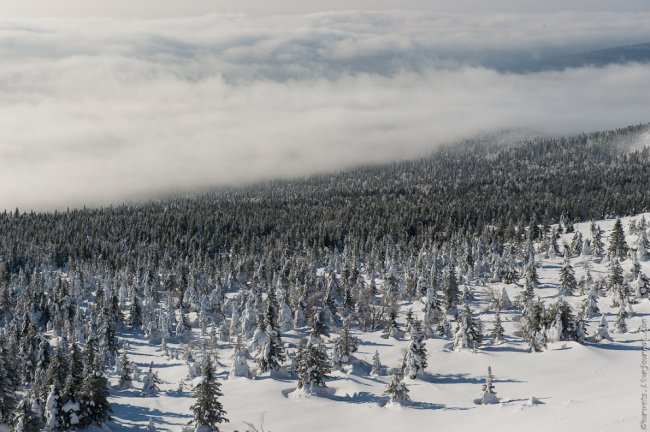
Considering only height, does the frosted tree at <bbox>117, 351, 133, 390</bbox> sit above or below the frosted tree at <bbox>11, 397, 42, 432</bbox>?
below

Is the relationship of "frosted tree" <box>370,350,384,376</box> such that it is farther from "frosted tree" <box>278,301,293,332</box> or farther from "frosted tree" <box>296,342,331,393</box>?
"frosted tree" <box>278,301,293,332</box>

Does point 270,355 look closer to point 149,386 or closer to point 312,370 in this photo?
point 312,370

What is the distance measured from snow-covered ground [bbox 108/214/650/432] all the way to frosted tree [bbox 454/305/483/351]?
7.00ft

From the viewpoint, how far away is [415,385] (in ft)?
321

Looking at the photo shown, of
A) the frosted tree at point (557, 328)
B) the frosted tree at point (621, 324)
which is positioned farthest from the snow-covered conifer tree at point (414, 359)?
the frosted tree at point (621, 324)

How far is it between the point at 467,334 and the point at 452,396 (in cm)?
2629

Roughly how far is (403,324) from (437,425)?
65.3m

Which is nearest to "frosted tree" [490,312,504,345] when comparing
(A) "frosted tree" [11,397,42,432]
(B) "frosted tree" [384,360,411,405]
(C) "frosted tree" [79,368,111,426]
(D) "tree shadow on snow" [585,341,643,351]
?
(D) "tree shadow on snow" [585,341,643,351]

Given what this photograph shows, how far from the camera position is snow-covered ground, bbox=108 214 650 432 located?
239 feet

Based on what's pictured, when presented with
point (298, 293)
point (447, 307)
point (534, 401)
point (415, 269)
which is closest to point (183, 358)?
point (298, 293)

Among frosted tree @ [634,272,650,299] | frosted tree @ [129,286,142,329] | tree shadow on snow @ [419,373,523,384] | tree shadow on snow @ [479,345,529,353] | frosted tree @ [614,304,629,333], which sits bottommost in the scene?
frosted tree @ [129,286,142,329]

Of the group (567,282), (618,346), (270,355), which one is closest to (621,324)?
(618,346)

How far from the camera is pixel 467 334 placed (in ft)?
383

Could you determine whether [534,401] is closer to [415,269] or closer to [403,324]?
[403,324]
